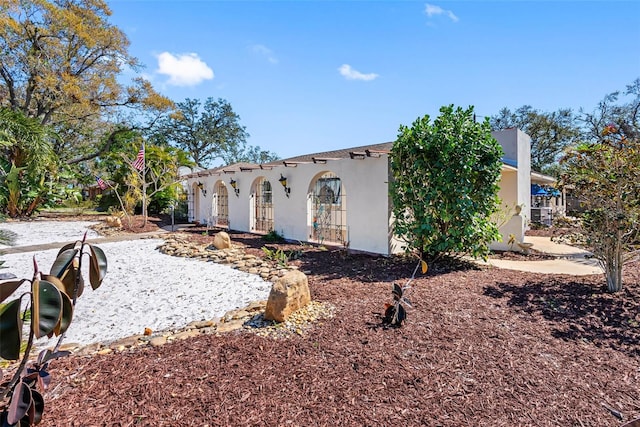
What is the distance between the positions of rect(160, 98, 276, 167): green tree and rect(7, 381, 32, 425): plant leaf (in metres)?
32.5

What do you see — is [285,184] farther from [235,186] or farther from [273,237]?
[235,186]

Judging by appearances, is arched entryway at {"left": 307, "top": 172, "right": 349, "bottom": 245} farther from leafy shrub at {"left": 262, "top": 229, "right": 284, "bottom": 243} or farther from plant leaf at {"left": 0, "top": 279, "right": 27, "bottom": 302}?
plant leaf at {"left": 0, "top": 279, "right": 27, "bottom": 302}

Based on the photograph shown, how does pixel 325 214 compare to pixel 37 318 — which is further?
pixel 325 214

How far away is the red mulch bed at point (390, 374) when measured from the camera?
2.45 metres

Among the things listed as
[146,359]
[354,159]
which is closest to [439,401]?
[146,359]

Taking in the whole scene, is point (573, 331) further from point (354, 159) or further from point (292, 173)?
point (292, 173)

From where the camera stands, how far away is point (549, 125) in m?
25.3

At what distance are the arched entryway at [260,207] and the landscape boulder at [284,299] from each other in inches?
367

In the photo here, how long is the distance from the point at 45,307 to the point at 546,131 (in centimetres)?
3156

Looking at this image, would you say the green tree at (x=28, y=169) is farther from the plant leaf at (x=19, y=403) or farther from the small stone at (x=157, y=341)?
the plant leaf at (x=19, y=403)

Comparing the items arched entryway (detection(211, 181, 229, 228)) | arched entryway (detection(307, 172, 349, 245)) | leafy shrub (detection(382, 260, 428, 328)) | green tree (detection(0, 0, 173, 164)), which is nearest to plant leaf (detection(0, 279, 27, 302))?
leafy shrub (detection(382, 260, 428, 328))

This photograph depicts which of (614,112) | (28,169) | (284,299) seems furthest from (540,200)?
(28,169)

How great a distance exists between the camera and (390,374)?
2.94 m

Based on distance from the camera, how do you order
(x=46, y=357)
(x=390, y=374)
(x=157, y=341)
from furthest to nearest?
(x=157, y=341)
(x=390, y=374)
(x=46, y=357)
